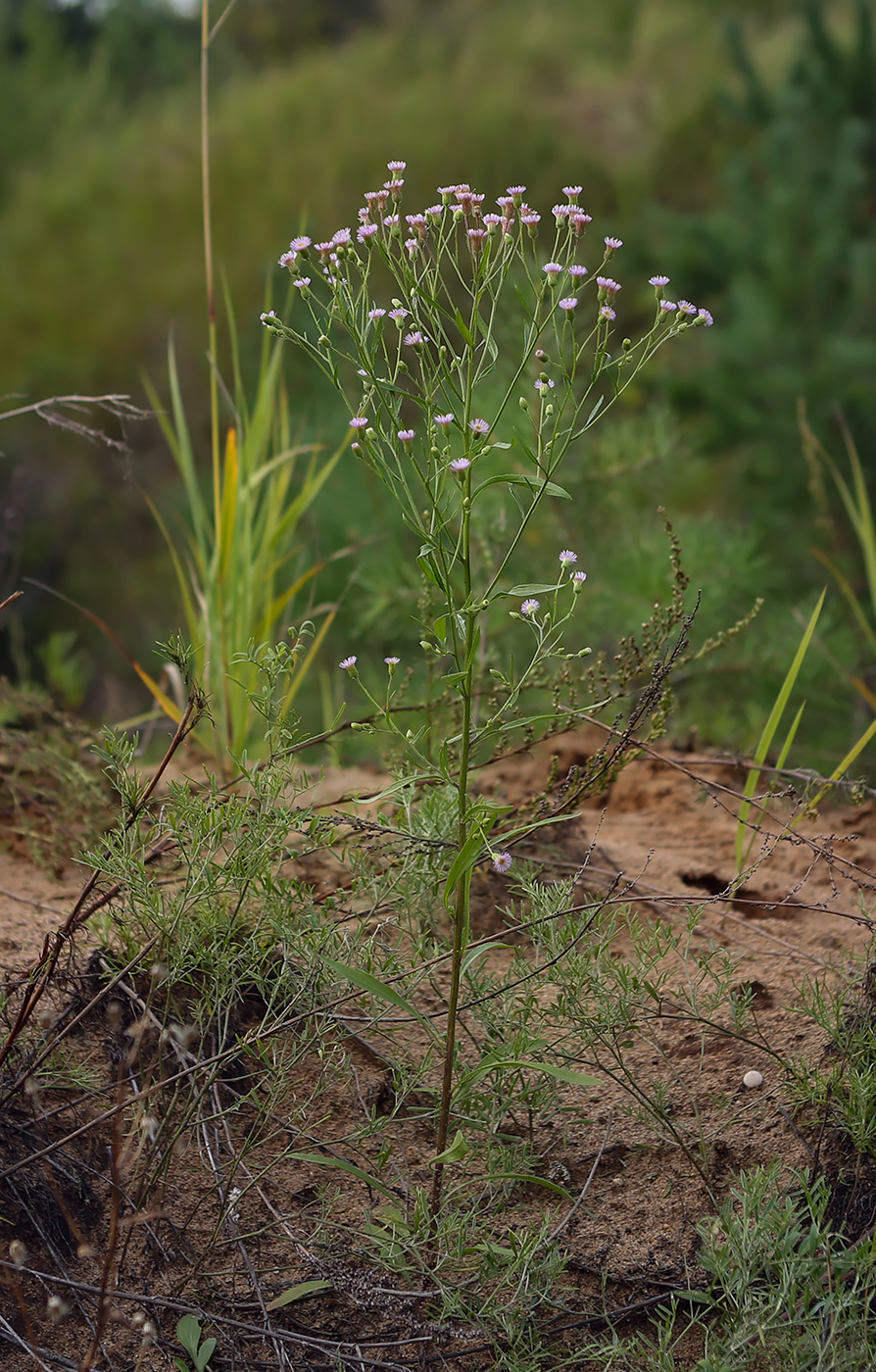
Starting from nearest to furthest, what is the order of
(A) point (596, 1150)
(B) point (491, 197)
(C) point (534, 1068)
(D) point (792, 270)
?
1. (C) point (534, 1068)
2. (A) point (596, 1150)
3. (D) point (792, 270)
4. (B) point (491, 197)

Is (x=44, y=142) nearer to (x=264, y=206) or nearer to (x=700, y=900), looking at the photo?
(x=264, y=206)

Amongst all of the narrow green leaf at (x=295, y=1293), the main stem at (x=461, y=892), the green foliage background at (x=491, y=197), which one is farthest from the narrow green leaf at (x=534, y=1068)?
the green foliage background at (x=491, y=197)

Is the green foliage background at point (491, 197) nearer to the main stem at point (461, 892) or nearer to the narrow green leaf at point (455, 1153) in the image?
the main stem at point (461, 892)

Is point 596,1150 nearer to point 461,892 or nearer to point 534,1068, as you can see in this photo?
point 534,1068

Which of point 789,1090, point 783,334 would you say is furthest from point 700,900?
point 783,334

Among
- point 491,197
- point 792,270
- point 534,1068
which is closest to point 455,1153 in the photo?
point 534,1068

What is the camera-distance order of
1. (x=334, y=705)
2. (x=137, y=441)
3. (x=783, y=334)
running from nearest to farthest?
1. (x=334, y=705)
2. (x=783, y=334)
3. (x=137, y=441)

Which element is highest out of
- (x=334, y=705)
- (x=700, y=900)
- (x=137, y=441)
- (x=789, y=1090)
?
(x=700, y=900)
